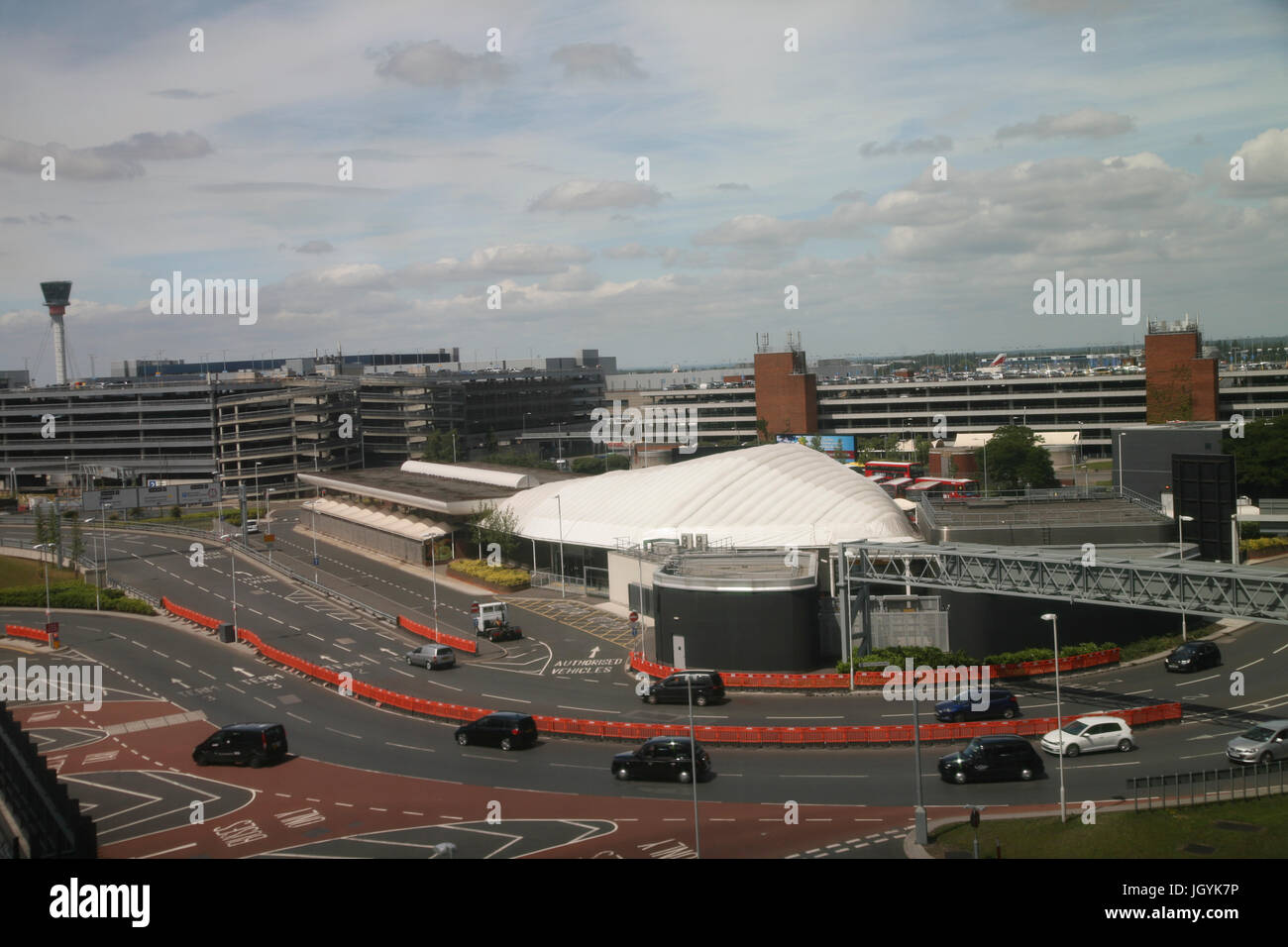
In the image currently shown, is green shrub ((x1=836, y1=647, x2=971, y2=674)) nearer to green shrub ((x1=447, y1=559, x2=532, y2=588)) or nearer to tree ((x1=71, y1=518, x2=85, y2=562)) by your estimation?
green shrub ((x1=447, y1=559, x2=532, y2=588))

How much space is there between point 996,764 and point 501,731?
14.7m

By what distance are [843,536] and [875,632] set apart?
31.0 feet

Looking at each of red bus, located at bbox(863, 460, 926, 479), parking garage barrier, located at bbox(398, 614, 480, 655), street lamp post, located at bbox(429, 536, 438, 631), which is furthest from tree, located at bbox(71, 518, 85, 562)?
red bus, located at bbox(863, 460, 926, 479)

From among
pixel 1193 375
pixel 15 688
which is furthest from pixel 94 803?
pixel 1193 375

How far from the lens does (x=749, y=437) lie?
133 metres

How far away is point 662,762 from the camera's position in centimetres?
2869

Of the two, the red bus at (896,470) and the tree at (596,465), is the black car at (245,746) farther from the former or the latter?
the tree at (596,465)

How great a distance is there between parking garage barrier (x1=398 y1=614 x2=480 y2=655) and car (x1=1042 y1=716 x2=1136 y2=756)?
24.9 m

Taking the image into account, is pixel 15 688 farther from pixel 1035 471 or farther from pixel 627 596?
pixel 1035 471

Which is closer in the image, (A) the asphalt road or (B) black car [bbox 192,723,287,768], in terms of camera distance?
(A) the asphalt road

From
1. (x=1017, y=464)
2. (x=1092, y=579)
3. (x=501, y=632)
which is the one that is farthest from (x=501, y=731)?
(x=1017, y=464)

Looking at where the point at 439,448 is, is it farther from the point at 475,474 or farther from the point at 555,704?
the point at 555,704

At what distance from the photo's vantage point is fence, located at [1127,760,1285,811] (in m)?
24.5

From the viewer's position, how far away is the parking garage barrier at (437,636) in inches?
1795
